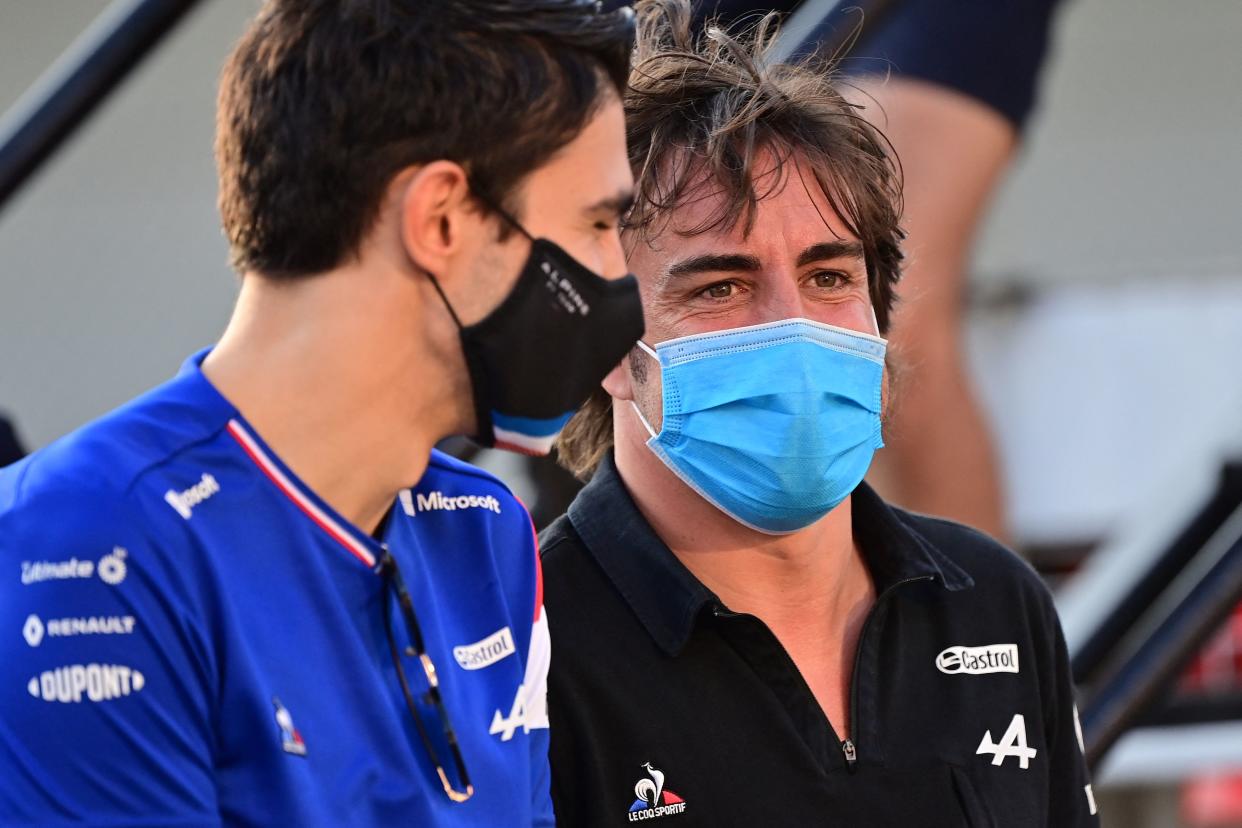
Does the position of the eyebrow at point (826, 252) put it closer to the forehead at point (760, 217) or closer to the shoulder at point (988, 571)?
the forehead at point (760, 217)

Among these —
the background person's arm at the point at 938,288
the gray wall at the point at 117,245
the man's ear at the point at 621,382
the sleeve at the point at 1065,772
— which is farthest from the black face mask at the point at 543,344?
the gray wall at the point at 117,245

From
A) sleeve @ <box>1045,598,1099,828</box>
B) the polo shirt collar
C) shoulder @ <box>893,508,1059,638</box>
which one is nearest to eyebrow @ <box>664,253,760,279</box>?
the polo shirt collar

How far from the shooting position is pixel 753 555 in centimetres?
A: 191

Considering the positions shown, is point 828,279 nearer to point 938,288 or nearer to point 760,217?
point 760,217

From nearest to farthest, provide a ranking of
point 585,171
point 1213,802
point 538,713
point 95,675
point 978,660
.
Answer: point 95,675
point 585,171
point 538,713
point 978,660
point 1213,802

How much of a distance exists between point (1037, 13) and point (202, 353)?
76.7 inches

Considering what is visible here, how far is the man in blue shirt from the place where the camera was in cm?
132

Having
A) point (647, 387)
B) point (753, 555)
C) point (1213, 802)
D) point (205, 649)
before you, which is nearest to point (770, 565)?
point (753, 555)

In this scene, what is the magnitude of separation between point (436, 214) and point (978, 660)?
2.65 ft

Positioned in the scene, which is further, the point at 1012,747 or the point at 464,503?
the point at 1012,747

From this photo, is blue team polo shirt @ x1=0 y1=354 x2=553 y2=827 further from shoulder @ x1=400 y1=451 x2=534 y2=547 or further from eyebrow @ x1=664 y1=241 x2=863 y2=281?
eyebrow @ x1=664 y1=241 x2=863 y2=281

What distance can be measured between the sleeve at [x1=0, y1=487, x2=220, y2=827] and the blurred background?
2453 millimetres

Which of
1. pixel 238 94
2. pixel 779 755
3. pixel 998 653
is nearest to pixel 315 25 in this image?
pixel 238 94

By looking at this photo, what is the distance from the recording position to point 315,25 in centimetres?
145
